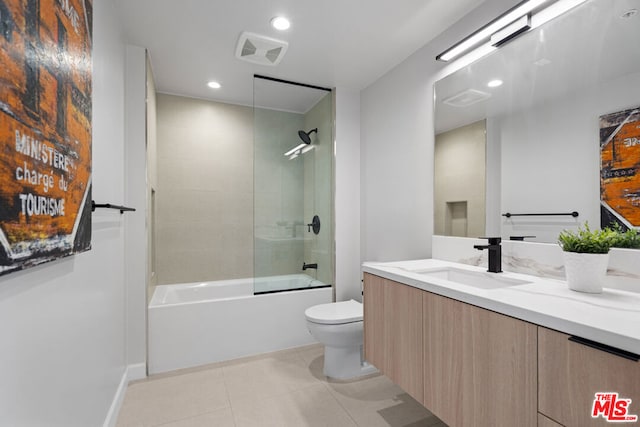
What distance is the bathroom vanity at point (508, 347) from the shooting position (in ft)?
2.64

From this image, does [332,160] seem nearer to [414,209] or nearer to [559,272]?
[414,209]

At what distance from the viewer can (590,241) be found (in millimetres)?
1218

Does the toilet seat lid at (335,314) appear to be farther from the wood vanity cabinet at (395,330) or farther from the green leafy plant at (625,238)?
the green leafy plant at (625,238)

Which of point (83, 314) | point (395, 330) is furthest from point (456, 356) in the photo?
point (83, 314)

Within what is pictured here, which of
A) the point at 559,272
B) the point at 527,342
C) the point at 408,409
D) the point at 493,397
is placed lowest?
the point at 408,409

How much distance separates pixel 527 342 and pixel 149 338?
95.8 inches

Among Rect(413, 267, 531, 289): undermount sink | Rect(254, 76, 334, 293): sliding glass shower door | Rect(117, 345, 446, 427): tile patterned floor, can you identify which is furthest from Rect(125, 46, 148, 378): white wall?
Rect(413, 267, 531, 289): undermount sink

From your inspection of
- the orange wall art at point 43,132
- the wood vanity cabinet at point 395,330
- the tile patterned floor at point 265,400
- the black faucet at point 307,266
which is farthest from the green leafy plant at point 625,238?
the black faucet at point 307,266

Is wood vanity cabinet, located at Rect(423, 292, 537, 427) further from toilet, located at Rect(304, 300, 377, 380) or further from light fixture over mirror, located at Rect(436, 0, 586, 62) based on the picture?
light fixture over mirror, located at Rect(436, 0, 586, 62)

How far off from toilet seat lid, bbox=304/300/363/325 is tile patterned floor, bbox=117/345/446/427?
440 mm

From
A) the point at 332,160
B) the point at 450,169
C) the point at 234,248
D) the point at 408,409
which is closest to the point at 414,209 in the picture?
the point at 450,169

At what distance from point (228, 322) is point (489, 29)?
2.71 metres

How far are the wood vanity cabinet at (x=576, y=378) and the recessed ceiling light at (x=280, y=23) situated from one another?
6.88 feet

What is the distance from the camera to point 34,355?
33.8 inches
